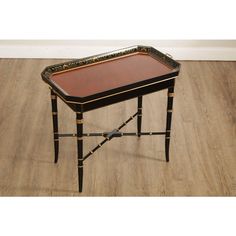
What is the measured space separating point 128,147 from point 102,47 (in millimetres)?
1645

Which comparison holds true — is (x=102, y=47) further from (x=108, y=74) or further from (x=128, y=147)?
(x=108, y=74)

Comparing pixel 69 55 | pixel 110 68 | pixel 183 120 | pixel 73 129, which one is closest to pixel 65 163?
pixel 73 129

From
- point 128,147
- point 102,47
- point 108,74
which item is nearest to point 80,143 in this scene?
point 108,74

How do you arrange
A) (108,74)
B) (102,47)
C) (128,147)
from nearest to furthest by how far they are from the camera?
(108,74) → (128,147) → (102,47)

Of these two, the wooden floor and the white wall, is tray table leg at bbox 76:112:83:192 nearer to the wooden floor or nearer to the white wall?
the wooden floor

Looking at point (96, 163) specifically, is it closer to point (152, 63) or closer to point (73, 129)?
point (73, 129)

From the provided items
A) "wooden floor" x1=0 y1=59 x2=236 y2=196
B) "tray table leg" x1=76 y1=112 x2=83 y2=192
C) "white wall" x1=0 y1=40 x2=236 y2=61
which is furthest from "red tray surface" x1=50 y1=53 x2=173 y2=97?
"white wall" x1=0 y1=40 x2=236 y2=61

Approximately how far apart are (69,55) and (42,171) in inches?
76.8

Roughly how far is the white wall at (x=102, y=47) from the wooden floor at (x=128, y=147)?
435 mm

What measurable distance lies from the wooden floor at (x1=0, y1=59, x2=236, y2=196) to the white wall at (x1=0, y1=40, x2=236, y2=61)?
43 cm

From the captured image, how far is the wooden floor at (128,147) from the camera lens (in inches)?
145

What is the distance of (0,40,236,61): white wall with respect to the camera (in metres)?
5.46

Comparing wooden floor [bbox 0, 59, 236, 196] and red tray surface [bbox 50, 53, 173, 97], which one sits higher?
red tray surface [bbox 50, 53, 173, 97]

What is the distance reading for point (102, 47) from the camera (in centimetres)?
546
